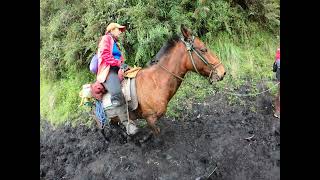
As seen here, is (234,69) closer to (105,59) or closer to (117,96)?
(117,96)

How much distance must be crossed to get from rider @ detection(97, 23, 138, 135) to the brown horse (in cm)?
15

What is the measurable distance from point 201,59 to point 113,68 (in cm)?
114

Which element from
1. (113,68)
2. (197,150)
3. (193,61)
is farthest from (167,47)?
(197,150)

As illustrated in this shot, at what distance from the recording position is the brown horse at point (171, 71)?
7438 millimetres

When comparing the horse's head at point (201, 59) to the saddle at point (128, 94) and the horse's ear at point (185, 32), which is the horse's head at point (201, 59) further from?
the saddle at point (128, 94)

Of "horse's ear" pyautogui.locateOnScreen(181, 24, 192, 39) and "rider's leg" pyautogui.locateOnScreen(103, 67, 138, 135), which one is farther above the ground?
"horse's ear" pyautogui.locateOnScreen(181, 24, 192, 39)

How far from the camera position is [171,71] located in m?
7.46

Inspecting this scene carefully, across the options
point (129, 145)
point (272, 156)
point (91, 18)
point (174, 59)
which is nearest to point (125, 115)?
point (129, 145)

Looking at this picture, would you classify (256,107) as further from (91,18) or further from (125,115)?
(91,18)

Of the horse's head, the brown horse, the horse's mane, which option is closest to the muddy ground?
the brown horse

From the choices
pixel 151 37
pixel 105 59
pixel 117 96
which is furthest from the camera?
pixel 151 37

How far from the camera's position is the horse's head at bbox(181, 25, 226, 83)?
7426mm

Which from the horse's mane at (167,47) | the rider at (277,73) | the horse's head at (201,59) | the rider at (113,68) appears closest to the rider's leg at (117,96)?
the rider at (113,68)

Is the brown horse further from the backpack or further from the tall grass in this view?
the backpack
